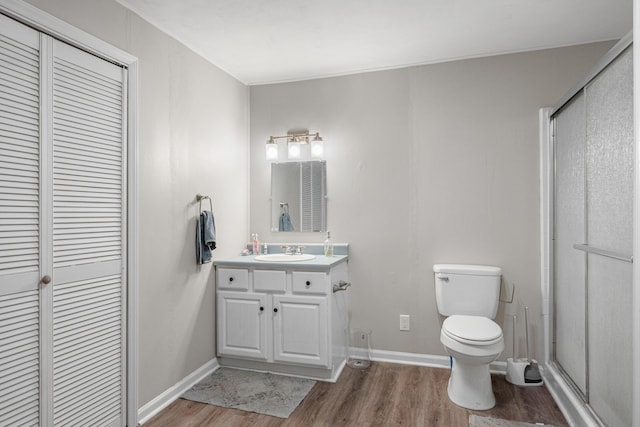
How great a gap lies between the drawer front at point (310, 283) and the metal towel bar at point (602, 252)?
4.99 feet

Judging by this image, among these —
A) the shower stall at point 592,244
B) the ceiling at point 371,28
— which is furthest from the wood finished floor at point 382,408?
the ceiling at point 371,28

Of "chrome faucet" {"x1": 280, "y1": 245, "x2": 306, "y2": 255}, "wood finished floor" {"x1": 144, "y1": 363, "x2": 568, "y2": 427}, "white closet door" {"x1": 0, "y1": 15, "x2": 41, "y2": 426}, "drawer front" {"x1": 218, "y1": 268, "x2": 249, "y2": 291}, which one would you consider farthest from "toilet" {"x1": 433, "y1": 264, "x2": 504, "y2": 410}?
"white closet door" {"x1": 0, "y1": 15, "x2": 41, "y2": 426}

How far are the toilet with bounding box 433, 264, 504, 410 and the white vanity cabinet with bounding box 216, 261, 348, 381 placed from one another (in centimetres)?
78

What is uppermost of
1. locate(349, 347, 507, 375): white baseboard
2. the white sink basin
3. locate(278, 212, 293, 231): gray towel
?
locate(278, 212, 293, 231): gray towel

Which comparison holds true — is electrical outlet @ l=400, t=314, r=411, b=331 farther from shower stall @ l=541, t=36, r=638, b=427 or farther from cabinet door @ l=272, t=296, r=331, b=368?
shower stall @ l=541, t=36, r=638, b=427

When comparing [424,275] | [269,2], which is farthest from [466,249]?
[269,2]

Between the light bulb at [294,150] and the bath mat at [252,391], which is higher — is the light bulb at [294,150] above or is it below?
above

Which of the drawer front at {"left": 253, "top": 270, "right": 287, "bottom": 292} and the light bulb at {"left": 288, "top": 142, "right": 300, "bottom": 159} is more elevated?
the light bulb at {"left": 288, "top": 142, "right": 300, "bottom": 159}

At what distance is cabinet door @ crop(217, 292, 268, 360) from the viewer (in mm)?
2805

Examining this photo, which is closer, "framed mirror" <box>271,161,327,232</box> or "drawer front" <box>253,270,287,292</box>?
"drawer front" <box>253,270,287,292</box>

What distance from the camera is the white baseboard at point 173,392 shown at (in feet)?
7.30

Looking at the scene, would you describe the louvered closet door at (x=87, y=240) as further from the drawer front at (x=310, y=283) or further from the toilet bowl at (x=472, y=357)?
the toilet bowl at (x=472, y=357)

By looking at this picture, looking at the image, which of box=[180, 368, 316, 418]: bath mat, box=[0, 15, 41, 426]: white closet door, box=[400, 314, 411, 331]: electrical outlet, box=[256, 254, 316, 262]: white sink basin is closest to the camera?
box=[0, 15, 41, 426]: white closet door

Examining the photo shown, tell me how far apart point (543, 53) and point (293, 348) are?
9.07 ft
